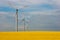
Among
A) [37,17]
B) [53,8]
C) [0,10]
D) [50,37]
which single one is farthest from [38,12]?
[0,10]

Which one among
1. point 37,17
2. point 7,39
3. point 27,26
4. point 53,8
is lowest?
point 7,39

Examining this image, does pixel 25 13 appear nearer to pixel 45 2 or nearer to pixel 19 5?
pixel 19 5

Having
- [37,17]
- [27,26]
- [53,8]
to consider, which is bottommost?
[27,26]

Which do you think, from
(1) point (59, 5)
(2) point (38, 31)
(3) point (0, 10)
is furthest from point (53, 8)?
(3) point (0, 10)

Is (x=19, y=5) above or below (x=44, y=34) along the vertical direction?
above

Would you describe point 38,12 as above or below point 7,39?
above

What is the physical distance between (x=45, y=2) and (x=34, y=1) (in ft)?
0.54

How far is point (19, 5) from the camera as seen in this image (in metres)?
2.04

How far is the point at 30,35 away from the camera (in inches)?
78.1

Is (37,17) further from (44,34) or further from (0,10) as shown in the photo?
(0,10)

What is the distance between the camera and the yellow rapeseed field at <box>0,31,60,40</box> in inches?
77.5

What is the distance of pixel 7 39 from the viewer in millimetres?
1986

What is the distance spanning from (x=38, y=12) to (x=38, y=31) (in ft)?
0.93

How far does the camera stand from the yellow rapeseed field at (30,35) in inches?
77.5
